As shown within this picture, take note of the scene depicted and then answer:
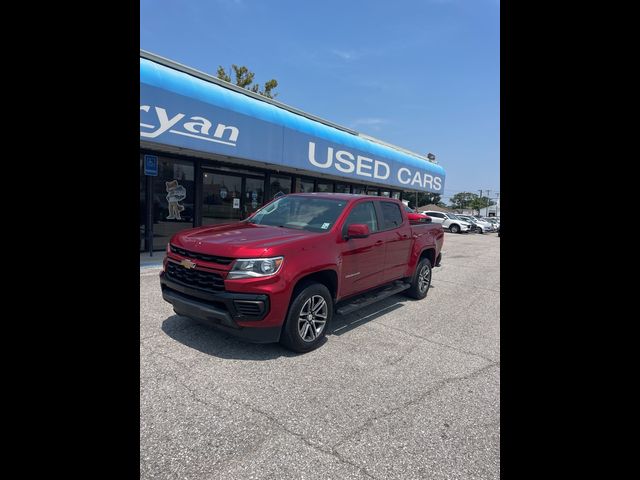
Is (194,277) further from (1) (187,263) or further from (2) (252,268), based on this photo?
(2) (252,268)

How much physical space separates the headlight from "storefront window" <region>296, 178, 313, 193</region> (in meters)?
11.9

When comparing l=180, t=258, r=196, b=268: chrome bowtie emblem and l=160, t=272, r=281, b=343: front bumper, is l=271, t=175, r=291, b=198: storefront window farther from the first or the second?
l=160, t=272, r=281, b=343: front bumper

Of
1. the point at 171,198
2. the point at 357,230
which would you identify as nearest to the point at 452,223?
the point at 171,198

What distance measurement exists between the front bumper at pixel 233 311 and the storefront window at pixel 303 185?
1188cm

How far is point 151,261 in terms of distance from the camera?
29.2 ft

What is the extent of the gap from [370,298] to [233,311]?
2183 mm

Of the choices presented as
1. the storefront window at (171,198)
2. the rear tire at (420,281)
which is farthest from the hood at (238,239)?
the storefront window at (171,198)

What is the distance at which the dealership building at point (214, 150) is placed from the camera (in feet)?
27.9
